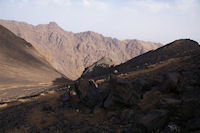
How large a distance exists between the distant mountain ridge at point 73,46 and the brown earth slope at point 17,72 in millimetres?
76694

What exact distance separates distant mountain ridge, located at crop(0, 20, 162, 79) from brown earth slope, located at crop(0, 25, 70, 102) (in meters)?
76.7

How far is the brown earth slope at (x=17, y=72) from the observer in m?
40.4

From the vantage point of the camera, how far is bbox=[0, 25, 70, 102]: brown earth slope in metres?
40.4

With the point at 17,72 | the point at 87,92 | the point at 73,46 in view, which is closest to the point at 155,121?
the point at 87,92

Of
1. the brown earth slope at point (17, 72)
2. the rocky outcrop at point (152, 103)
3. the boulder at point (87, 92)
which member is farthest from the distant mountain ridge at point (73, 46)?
the rocky outcrop at point (152, 103)

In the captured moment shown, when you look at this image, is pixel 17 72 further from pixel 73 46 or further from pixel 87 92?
pixel 73 46

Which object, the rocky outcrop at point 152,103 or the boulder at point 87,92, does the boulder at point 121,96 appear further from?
the boulder at point 87,92

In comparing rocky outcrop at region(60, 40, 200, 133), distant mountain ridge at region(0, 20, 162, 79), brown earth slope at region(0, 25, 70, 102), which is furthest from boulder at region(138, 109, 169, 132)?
distant mountain ridge at region(0, 20, 162, 79)

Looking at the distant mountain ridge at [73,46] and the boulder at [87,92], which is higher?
the distant mountain ridge at [73,46]

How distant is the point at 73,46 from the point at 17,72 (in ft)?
430

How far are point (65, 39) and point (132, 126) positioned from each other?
182489 mm

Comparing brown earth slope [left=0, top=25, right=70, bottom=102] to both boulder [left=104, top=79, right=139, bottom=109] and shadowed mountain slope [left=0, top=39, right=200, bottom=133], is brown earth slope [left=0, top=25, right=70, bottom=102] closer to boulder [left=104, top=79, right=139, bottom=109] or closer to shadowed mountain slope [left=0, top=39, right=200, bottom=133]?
shadowed mountain slope [left=0, top=39, right=200, bottom=133]

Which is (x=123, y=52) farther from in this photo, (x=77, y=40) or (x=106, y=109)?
(x=106, y=109)

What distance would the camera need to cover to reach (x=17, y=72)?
52.0 metres
